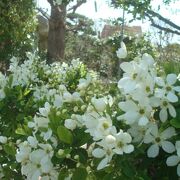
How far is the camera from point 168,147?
1.29 meters

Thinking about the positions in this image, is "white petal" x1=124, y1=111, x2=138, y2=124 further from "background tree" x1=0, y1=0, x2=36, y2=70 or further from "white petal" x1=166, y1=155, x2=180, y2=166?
"background tree" x1=0, y1=0, x2=36, y2=70

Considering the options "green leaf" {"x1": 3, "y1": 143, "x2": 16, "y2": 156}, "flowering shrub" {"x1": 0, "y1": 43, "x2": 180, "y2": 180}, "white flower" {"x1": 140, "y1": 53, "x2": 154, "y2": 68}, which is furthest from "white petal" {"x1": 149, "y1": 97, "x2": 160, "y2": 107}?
"green leaf" {"x1": 3, "y1": 143, "x2": 16, "y2": 156}

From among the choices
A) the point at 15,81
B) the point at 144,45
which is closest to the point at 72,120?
the point at 15,81

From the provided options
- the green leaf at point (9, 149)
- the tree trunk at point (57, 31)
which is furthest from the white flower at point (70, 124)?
the tree trunk at point (57, 31)

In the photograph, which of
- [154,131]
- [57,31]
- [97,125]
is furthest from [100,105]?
[57,31]

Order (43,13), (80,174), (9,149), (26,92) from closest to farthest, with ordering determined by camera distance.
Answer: (80,174) < (9,149) < (26,92) < (43,13)

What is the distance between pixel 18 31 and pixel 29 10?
0.44m

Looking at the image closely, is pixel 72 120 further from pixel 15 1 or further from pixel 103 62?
pixel 103 62

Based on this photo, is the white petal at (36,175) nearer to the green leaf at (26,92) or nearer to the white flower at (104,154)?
the white flower at (104,154)

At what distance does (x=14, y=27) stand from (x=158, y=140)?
5.90 meters

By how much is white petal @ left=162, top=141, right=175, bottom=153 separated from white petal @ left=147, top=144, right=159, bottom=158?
0.02 metres

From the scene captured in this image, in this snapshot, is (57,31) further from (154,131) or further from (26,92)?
(154,131)

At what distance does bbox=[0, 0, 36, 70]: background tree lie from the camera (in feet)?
22.6

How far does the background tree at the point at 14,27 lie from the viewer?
6.88m
